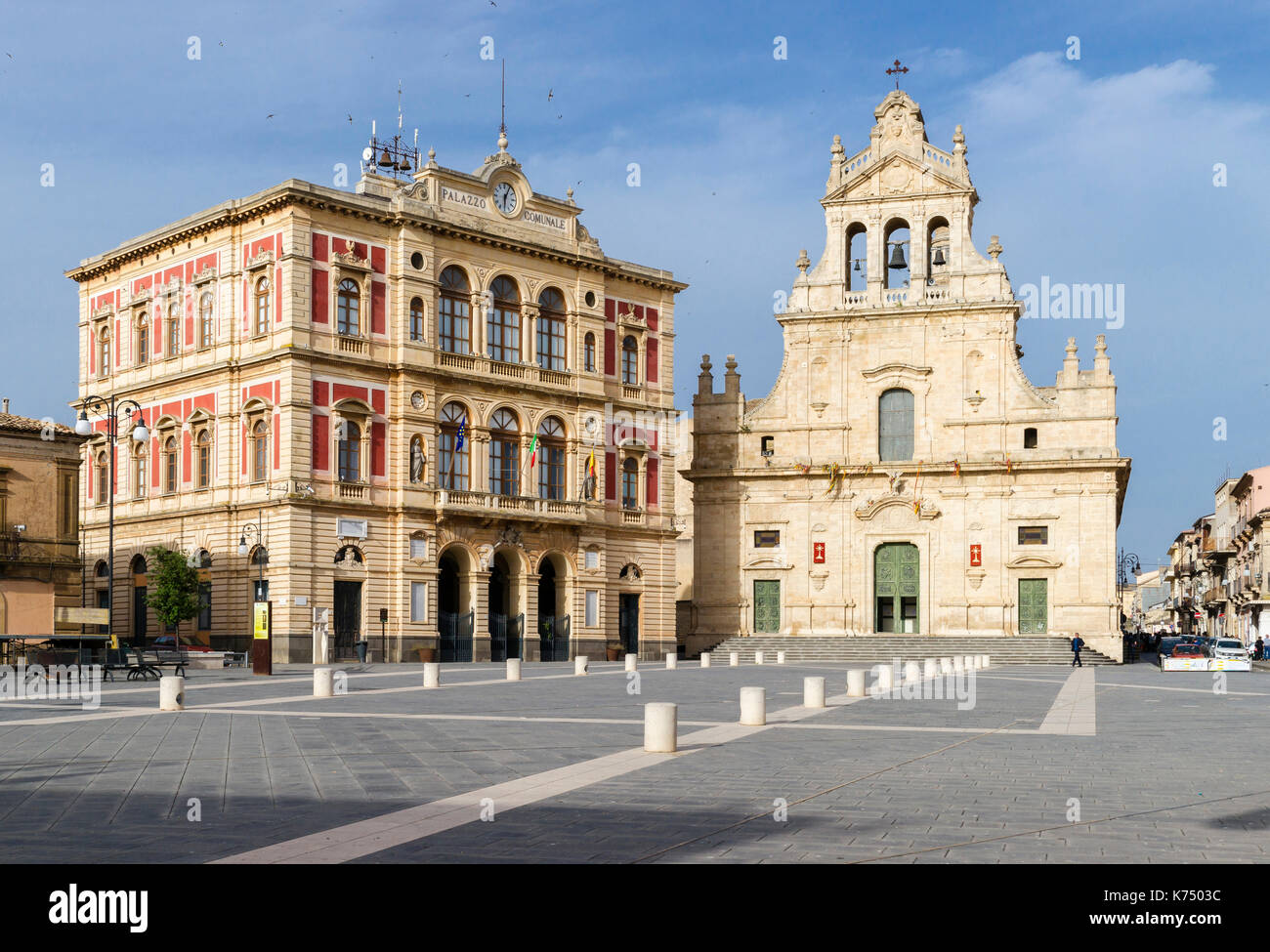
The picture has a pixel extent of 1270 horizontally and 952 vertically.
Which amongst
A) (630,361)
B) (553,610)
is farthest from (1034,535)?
(553,610)

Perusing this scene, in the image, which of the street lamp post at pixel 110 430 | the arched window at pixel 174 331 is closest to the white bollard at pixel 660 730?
the street lamp post at pixel 110 430

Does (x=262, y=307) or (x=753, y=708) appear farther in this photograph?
(x=262, y=307)

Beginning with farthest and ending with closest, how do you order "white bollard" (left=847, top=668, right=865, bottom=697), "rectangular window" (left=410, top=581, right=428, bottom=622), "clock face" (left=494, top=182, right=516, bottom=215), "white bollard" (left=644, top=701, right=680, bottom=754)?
"clock face" (left=494, top=182, right=516, bottom=215) < "rectangular window" (left=410, top=581, right=428, bottom=622) < "white bollard" (left=847, top=668, right=865, bottom=697) < "white bollard" (left=644, top=701, right=680, bottom=754)

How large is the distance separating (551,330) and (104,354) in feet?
63.3

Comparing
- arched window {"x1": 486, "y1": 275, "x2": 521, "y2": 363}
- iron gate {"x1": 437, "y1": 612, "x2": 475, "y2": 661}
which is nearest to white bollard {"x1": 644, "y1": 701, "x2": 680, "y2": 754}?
iron gate {"x1": 437, "y1": 612, "x2": 475, "y2": 661}

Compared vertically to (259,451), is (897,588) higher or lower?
lower

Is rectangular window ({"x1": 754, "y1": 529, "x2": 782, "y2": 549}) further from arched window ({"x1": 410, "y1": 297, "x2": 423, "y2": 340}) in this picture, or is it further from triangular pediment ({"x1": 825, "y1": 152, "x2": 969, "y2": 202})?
arched window ({"x1": 410, "y1": 297, "x2": 423, "y2": 340})

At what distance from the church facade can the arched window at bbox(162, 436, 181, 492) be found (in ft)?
81.9

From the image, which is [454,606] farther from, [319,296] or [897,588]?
[897,588]

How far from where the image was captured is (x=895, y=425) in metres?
68.2

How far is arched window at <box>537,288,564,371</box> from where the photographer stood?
6053 centimetres

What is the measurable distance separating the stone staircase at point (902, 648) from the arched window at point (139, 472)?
25.4 metres

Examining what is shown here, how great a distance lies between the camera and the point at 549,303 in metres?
61.1
